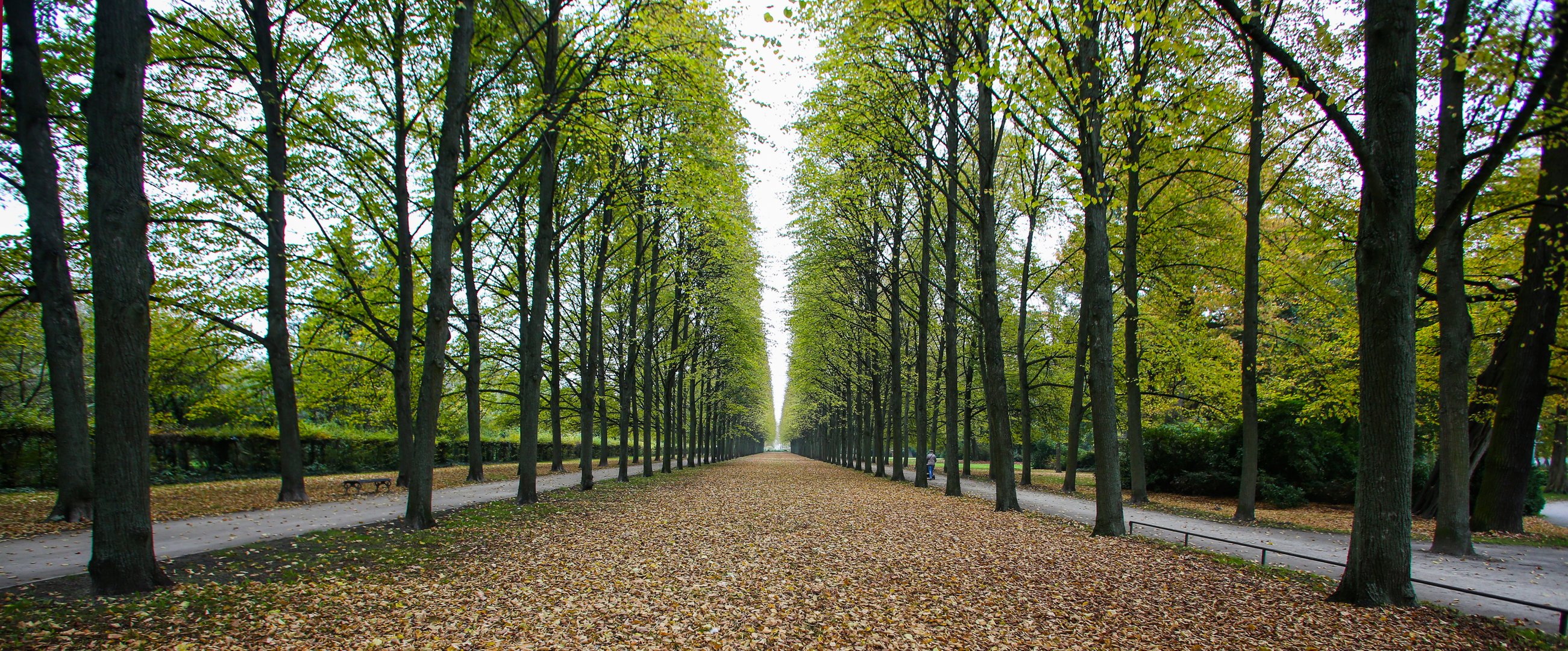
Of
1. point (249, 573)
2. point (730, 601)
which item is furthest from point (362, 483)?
point (730, 601)

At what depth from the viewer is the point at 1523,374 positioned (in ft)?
39.3

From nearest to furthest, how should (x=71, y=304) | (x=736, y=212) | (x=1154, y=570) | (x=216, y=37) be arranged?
1. (x=1154, y=570)
2. (x=71, y=304)
3. (x=216, y=37)
4. (x=736, y=212)

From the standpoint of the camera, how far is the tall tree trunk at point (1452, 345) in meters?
9.51

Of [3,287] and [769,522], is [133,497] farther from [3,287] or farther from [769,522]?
[3,287]

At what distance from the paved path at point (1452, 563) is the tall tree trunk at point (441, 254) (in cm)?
1213

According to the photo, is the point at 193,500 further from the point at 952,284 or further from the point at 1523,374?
the point at 1523,374

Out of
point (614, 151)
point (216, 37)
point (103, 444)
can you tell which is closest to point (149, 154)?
point (216, 37)

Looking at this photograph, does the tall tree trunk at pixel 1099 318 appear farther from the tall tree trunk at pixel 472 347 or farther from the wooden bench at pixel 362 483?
the wooden bench at pixel 362 483

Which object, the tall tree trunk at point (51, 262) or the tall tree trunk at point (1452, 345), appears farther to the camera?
the tall tree trunk at point (1452, 345)

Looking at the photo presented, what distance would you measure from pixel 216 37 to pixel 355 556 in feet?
40.1

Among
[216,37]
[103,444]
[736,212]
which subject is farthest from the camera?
[736,212]

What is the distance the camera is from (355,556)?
7746 mm

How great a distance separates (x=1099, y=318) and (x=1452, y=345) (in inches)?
206

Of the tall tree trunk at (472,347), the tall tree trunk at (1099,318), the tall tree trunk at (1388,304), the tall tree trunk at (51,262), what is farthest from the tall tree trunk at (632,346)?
the tall tree trunk at (1388,304)
